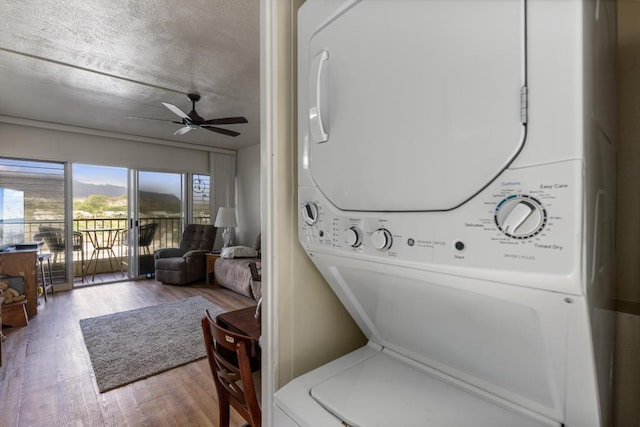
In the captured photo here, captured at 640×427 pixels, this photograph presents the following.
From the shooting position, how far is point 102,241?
5637 millimetres

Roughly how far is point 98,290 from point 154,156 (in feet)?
7.64

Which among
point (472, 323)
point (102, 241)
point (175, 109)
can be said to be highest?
point (175, 109)

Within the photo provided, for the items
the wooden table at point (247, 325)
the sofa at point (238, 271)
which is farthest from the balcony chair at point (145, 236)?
the wooden table at point (247, 325)

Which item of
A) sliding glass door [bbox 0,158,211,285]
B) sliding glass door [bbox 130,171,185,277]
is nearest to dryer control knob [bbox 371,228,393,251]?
sliding glass door [bbox 0,158,211,285]

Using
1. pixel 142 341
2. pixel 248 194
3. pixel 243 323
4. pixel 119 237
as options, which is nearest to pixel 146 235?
pixel 119 237

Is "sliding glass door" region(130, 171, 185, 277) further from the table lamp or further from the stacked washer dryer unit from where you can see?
the stacked washer dryer unit

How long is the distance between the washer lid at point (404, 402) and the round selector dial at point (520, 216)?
42 cm

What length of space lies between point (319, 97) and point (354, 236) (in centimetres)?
33

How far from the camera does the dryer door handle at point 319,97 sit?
688mm

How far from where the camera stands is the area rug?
2299 millimetres

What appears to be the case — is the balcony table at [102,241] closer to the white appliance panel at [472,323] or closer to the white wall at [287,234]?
the white wall at [287,234]

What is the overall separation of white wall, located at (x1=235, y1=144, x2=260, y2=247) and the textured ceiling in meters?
1.97

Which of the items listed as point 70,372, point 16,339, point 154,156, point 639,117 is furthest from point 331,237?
point 154,156

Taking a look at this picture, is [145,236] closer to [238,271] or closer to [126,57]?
[238,271]
